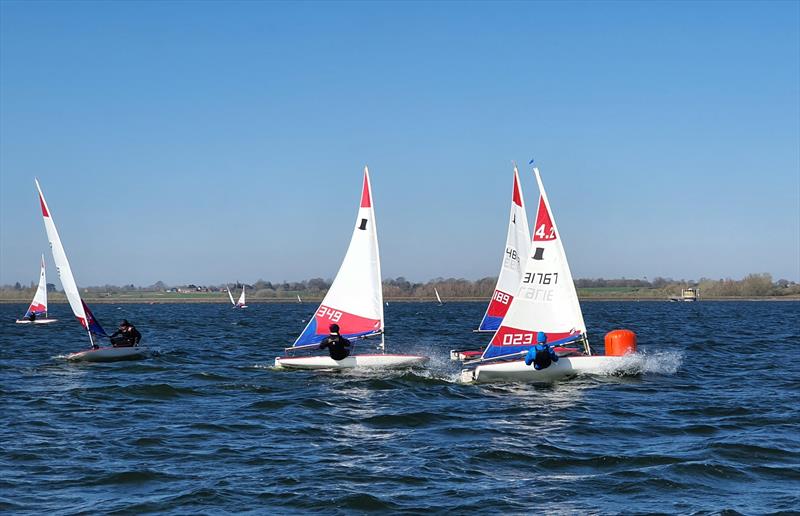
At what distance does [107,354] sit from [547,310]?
56.5 feet

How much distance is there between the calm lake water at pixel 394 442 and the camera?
12445 mm

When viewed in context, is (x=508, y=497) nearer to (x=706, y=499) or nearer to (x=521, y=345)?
(x=706, y=499)

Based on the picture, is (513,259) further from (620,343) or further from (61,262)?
(61,262)

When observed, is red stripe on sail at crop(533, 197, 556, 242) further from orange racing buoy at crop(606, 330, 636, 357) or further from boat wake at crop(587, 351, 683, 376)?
boat wake at crop(587, 351, 683, 376)

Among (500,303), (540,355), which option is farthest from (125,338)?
(540,355)

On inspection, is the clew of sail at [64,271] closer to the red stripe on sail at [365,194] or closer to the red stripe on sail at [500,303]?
the red stripe on sail at [365,194]

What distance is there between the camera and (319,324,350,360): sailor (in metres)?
26.7

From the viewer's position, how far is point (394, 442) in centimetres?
1678

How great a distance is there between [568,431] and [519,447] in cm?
208

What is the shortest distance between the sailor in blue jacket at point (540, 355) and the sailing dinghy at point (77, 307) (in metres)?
17.1

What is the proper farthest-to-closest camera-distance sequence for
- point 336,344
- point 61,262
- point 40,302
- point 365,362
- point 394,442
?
point 40,302 → point 61,262 → point 365,362 → point 336,344 → point 394,442

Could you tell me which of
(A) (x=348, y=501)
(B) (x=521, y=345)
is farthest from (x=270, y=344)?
(A) (x=348, y=501)

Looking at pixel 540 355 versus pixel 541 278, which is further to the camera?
pixel 541 278

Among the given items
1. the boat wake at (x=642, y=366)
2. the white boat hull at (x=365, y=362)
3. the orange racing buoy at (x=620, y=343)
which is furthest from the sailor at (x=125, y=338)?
the orange racing buoy at (x=620, y=343)
